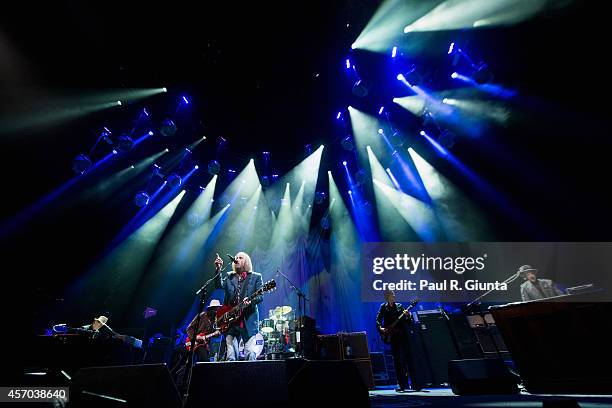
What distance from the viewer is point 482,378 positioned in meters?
4.18

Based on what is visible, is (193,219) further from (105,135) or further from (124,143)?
(105,135)

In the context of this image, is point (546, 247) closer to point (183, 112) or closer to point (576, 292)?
point (576, 292)

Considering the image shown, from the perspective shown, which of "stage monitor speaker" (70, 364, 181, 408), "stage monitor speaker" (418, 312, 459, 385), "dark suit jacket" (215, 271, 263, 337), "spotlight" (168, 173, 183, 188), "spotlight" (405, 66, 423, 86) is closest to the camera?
"stage monitor speaker" (70, 364, 181, 408)

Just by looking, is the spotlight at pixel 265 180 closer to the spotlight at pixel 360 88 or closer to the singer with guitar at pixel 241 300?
the spotlight at pixel 360 88

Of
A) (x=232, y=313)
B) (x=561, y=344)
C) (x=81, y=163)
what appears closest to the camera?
(x=561, y=344)

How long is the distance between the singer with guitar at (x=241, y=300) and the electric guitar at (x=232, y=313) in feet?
0.07

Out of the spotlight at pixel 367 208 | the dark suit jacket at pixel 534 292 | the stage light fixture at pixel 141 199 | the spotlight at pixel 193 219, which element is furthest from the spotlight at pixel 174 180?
the dark suit jacket at pixel 534 292

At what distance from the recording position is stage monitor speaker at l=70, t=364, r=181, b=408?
1736 mm

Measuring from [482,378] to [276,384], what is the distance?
139 inches

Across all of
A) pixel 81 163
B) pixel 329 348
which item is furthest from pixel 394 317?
pixel 81 163

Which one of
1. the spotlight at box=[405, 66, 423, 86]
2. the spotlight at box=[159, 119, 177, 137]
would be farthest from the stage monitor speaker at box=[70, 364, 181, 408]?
the spotlight at box=[405, 66, 423, 86]

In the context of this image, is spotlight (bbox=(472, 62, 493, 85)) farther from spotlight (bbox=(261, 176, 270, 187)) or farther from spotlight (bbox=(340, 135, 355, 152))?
spotlight (bbox=(261, 176, 270, 187))

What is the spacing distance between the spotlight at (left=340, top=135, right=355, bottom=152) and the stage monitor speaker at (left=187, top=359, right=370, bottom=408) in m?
7.34

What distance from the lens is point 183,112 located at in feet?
25.9
